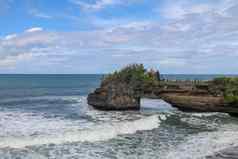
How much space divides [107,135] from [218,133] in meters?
9.48

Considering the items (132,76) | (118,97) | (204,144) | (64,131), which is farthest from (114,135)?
(132,76)

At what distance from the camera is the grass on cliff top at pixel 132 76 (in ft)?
142

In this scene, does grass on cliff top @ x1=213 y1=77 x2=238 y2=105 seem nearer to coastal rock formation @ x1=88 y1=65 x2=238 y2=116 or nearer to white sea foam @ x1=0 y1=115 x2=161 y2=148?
coastal rock formation @ x1=88 y1=65 x2=238 y2=116

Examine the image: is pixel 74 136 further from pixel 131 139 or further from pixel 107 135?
pixel 131 139

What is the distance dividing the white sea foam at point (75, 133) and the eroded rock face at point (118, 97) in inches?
339

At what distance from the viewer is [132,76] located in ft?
142

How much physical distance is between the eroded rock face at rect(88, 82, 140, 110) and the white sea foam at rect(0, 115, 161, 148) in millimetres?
8604

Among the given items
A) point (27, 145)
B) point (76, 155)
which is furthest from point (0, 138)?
point (76, 155)

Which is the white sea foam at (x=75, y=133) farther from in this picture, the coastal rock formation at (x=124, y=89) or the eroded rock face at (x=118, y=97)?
the coastal rock formation at (x=124, y=89)

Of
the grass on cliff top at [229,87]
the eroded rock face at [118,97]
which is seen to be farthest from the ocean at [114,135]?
the eroded rock face at [118,97]

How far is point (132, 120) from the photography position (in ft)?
113

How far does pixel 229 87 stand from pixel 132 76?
12.5 m

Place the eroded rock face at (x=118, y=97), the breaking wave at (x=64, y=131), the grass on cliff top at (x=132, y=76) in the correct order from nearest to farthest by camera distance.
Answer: the breaking wave at (x=64, y=131)
the eroded rock face at (x=118, y=97)
the grass on cliff top at (x=132, y=76)

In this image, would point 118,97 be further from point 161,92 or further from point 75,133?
point 75,133
